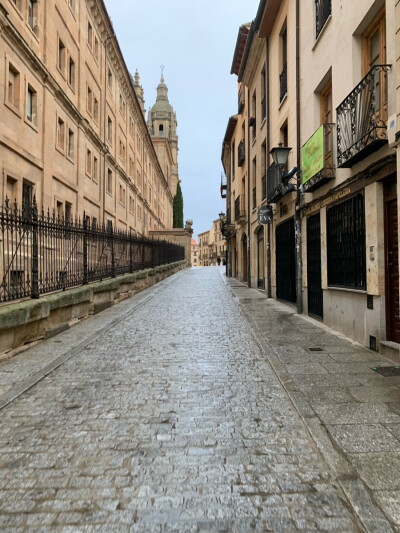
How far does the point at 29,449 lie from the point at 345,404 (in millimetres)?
2975

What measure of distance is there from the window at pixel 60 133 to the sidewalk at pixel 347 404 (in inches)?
569

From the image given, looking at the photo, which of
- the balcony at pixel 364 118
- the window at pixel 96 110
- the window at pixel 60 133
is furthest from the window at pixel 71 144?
the balcony at pixel 364 118

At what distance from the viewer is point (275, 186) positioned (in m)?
12.3

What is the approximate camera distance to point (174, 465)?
9.09 feet

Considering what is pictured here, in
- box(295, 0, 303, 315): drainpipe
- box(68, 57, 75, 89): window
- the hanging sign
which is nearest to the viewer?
box(295, 0, 303, 315): drainpipe

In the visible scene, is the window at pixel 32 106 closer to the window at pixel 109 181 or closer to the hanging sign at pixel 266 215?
the hanging sign at pixel 266 215

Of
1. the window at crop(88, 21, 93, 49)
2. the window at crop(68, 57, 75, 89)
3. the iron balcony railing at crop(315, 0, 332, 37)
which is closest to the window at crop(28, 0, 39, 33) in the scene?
the window at crop(68, 57, 75, 89)

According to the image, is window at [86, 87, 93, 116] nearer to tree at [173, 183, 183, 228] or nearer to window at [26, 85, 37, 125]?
window at [26, 85, 37, 125]

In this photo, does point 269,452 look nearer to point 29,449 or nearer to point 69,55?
point 29,449

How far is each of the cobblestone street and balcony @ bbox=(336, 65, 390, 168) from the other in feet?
11.9

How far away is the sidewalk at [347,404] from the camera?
260 centimetres

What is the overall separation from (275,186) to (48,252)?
7.50 meters

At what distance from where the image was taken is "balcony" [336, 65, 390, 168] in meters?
5.67

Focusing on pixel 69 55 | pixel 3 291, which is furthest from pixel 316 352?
pixel 69 55
